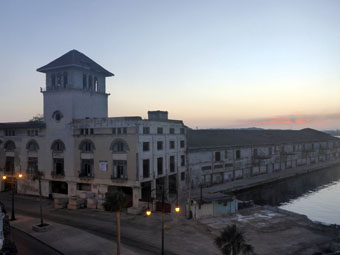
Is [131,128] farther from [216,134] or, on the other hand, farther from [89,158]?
[216,134]

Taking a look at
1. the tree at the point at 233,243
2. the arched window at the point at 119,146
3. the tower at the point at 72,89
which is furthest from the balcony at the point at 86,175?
the tree at the point at 233,243

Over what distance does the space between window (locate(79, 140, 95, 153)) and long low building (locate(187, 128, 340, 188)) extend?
19789 millimetres

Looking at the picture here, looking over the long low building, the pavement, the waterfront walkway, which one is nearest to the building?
the long low building

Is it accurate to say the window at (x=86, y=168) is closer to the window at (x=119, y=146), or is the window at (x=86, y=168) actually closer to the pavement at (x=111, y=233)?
the window at (x=119, y=146)

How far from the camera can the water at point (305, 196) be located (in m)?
53.5

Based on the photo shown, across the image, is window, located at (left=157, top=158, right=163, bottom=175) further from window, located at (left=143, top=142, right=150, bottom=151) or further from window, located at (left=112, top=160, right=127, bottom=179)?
window, located at (left=112, top=160, right=127, bottom=179)

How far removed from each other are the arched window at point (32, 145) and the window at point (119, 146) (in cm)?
1878

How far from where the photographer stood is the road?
92.6 feet

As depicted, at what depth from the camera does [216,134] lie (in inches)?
3250

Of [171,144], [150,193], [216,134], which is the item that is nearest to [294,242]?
[150,193]

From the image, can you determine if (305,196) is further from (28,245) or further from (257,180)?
(28,245)

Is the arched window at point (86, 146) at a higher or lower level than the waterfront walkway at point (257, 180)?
higher

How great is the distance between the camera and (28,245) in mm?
30078

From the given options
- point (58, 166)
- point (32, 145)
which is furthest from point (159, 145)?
point (32, 145)
